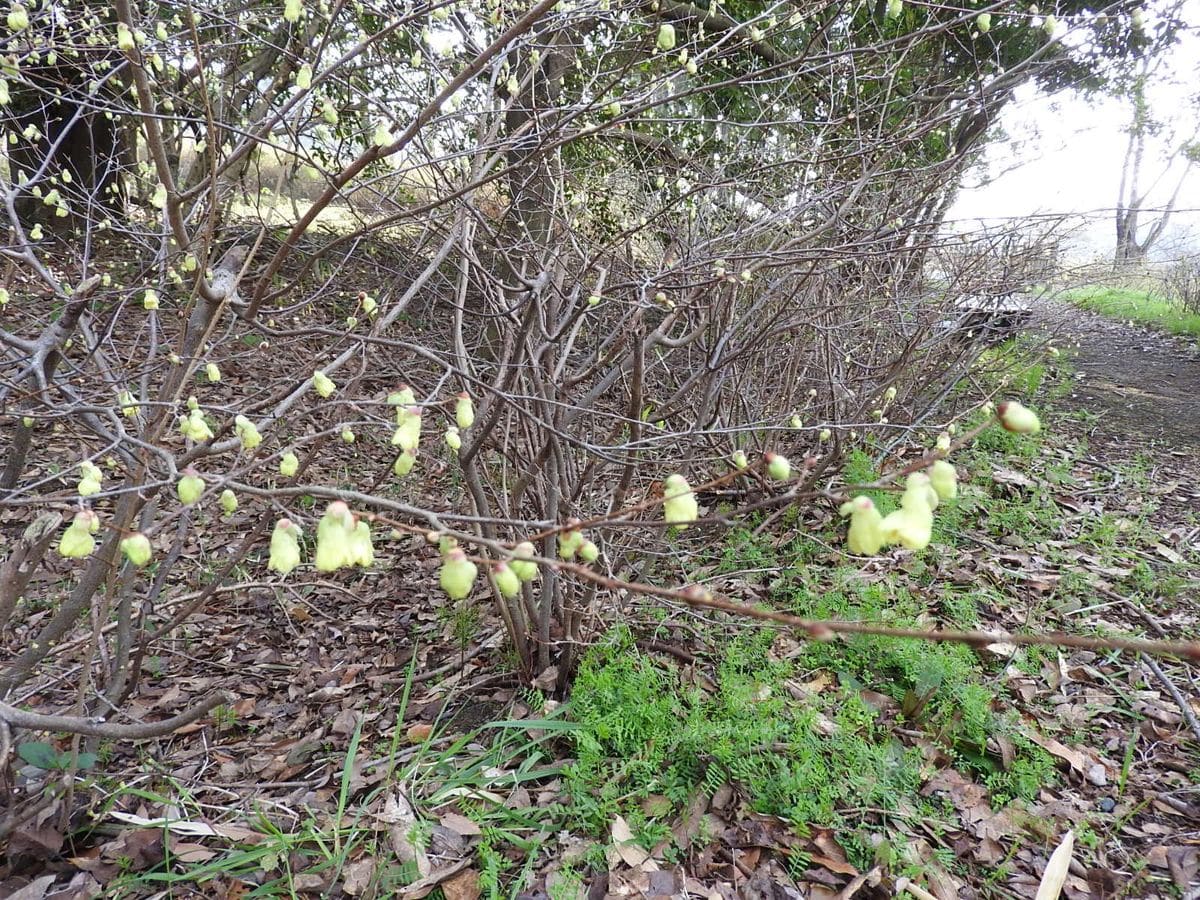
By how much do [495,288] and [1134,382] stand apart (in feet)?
21.5

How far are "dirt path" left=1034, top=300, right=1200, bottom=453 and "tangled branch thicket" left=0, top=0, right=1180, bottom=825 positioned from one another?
1678mm

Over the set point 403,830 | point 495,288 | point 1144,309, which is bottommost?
point 403,830

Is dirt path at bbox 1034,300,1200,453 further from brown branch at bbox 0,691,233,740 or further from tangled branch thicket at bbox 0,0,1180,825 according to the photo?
brown branch at bbox 0,691,233,740

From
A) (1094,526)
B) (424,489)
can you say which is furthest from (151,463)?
(1094,526)

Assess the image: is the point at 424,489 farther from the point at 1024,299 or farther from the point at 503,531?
the point at 1024,299

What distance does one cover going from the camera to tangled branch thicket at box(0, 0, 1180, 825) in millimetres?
1766

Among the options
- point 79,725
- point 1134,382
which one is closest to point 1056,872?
point 79,725

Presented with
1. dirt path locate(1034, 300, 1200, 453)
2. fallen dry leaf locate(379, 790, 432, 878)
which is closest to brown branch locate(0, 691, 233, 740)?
fallen dry leaf locate(379, 790, 432, 878)

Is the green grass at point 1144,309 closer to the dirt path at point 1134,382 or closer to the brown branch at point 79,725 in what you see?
the dirt path at point 1134,382

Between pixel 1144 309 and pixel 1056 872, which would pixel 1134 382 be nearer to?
pixel 1144 309

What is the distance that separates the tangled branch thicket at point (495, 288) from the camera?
1.77 m

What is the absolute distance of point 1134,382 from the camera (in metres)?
6.20

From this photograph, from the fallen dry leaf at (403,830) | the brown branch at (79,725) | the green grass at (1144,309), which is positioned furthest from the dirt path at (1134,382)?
the brown branch at (79,725)

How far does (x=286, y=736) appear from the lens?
240 centimetres
